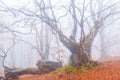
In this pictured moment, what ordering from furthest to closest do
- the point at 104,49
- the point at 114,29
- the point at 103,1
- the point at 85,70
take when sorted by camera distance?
the point at 114,29, the point at 104,49, the point at 103,1, the point at 85,70

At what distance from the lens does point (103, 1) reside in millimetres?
21562

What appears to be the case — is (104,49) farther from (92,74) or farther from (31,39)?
(31,39)

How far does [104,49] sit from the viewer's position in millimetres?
27719

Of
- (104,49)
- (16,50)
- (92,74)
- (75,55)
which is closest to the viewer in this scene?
(92,74)

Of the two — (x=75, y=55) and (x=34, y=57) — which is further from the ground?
(x=34, y=57)

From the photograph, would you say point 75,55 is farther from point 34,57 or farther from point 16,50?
point 16,50

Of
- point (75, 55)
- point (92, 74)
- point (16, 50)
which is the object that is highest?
point (16, 50)

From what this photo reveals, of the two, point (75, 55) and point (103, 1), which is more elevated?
point (103, 1)

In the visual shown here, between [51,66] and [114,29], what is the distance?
30.3m

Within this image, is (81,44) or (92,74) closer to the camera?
(92,74)

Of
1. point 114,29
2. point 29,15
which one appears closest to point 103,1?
point 29,15

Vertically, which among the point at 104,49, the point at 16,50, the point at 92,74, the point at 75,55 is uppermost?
the point at 16,50

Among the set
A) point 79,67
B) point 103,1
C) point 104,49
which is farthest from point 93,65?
point 104,49

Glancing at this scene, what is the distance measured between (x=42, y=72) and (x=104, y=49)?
14710mm
